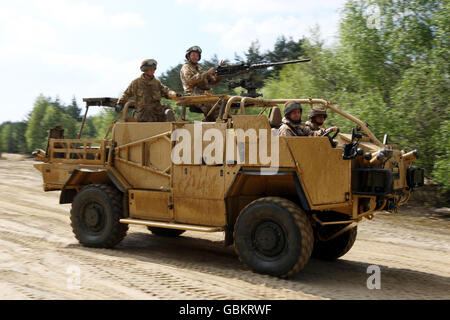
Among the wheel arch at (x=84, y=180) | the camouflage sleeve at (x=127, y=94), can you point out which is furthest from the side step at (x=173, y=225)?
the camouflage sleeve at (x=127, y=94)

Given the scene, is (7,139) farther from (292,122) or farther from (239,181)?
(292,122)

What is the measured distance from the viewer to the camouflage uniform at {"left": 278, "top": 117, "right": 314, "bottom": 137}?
6.05 metres

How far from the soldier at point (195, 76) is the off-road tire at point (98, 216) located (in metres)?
2.14

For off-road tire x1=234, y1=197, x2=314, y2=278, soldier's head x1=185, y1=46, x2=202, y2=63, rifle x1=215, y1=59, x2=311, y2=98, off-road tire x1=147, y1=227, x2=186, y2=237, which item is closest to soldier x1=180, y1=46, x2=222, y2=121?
soldier's head x1=185, y1=46, x2=202, y2=63

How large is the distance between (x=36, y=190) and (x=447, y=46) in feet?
40.9

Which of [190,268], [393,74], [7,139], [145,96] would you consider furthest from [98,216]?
[7,139]

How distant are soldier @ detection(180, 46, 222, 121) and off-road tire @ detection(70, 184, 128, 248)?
2.14m

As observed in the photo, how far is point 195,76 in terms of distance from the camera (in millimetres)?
8000

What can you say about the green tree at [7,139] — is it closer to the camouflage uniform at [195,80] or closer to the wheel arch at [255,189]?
the camouflage uniform at [195,80]

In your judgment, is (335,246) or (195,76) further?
(195,76)

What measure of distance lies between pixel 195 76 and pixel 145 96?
2.93ft

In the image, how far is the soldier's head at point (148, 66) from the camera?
7.88 meters

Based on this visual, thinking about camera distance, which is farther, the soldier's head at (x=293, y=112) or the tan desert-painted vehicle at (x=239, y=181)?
the soldier's head at (x=293, y=112)
